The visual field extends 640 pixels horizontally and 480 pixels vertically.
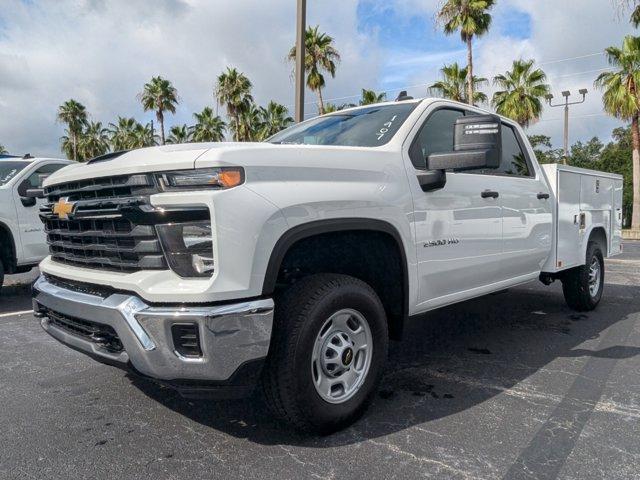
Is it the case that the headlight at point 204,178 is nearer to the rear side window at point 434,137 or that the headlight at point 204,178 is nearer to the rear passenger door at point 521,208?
the rear side window at point 434,137

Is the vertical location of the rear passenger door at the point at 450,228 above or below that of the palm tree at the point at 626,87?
below

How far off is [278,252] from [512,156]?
2.99 meters

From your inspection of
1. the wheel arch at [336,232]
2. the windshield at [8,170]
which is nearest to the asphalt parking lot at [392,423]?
the wheel arch at [336,232]

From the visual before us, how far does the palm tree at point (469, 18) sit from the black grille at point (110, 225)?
2336cm

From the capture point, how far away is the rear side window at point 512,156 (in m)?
4.42

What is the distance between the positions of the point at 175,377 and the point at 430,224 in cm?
180

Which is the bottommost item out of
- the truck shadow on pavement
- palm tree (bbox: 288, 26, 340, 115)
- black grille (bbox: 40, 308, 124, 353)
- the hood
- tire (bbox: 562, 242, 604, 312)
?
the truck shadow on pavement

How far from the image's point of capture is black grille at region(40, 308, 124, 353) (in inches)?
97.0

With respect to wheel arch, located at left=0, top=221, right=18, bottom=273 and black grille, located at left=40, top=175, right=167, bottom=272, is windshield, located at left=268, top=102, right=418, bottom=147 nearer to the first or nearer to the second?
black grille, located at left=40, top=175, right=167, bottom=272

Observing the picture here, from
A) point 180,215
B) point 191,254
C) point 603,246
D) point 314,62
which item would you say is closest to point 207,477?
point 191,254

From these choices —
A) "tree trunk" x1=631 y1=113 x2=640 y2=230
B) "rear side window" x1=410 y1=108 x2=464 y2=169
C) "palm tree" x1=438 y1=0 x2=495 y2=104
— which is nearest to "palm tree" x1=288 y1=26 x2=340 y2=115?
"palm tree" x1=438 y1=0 x2=495 y2=104

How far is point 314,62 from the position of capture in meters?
25.0

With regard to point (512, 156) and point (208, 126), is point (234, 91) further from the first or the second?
point (512, 156)

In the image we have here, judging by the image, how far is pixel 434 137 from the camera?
3611 millimetres
